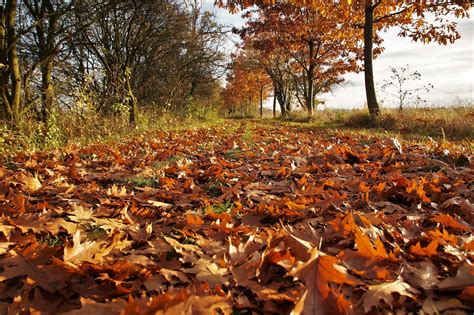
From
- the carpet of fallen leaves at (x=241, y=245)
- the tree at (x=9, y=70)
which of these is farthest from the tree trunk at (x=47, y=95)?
the carpet of fallen leaves at (x=241, y=245)

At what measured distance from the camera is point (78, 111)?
23.8 feet

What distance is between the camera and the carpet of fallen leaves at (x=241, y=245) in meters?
1.14

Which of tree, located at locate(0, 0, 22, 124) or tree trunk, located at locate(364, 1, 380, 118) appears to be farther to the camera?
tree trunk, located at locate(364, 1, 380, 118)

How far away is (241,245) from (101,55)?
35.8ft

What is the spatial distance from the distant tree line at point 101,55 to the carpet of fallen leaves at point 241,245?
3989mm

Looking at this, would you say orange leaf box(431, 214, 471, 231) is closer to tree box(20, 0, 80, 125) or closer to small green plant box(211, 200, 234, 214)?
small green plant box(211, 200, 234, 214)

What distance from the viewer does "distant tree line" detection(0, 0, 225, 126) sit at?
642cm

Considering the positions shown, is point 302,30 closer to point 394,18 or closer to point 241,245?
point 394,18

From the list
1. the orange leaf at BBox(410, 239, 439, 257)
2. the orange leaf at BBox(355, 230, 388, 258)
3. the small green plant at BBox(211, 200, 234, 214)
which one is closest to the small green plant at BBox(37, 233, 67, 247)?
the small green plant at BBox(211, 200, 234, 214)

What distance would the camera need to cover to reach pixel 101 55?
1077cm

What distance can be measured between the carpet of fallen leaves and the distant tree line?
13.1ft

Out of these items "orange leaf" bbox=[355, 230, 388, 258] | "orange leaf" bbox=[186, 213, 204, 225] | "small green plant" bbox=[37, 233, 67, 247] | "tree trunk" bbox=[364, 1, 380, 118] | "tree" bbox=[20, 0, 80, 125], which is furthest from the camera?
"tree trunk" bbox=[364, 1, 380, 118]

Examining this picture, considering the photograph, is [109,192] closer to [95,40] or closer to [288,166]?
[288,166]

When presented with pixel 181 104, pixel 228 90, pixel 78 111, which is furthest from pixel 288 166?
pixel 228 90
